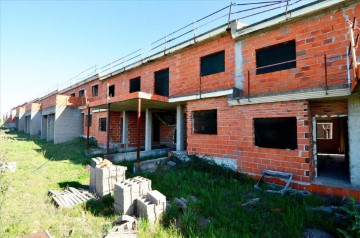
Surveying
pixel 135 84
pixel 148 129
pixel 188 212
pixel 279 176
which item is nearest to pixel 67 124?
pixel 135 84

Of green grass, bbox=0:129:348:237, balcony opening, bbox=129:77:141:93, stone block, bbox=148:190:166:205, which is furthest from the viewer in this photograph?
balcony opening, bbox=129:77:141:93

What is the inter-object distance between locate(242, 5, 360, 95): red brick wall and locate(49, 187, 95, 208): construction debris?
6799mm

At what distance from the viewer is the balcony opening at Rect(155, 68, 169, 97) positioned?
38.8 ft

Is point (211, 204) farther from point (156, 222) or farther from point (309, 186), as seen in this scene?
point (309, 186)

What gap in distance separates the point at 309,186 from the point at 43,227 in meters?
7.19

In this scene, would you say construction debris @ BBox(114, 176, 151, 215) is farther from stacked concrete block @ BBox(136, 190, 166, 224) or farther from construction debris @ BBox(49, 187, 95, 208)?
construction debris @ BBox(49, 187, 95, 208)

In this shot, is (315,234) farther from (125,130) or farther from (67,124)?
(67,124)

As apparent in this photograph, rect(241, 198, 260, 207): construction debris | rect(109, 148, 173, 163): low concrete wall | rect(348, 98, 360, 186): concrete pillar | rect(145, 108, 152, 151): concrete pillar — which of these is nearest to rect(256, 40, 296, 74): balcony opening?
rect(348, 98, 360, 186): concrete pillar

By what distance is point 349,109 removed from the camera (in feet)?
19.6

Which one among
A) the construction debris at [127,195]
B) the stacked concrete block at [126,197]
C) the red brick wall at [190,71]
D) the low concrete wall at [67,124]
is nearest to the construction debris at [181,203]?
the construction debris at [127,195]

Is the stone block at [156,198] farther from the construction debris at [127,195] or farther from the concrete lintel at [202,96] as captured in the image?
the concrete lintel at [202,96]

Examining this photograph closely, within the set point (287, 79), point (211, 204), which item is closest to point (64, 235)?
point (211, 204)

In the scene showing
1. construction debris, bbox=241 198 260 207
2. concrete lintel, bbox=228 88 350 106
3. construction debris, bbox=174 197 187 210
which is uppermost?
concrete lintel, bbox=228 88 350 106

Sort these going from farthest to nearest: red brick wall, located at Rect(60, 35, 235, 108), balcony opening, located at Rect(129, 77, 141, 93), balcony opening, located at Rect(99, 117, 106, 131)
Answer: balcony opening, located at Rect(99, 117, 106, 131) < balcony opening, located at Rect(129, 77, 141, 93) < red brick wall, located at Rect(60, 35, 235, 108)
